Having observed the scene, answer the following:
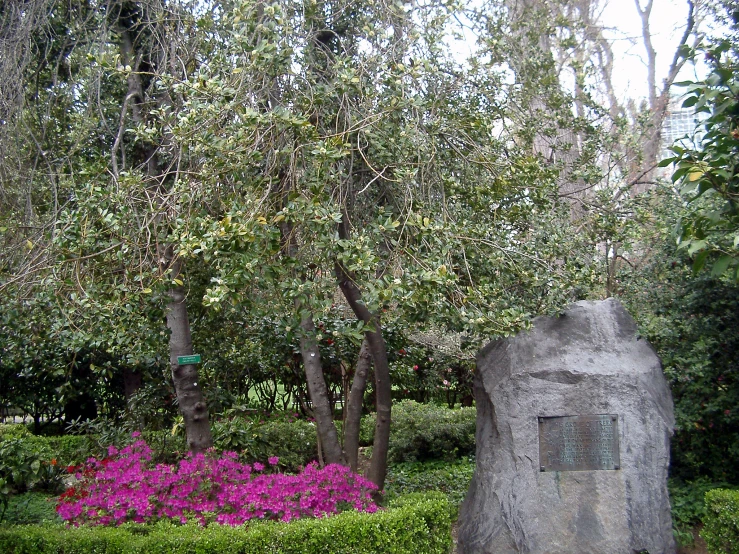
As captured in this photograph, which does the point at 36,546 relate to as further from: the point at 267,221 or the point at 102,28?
the point at 102,28

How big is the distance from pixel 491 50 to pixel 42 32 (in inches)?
171

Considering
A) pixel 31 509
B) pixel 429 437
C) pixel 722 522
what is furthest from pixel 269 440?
pixel 722 522

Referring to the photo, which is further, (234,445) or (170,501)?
(234,445)

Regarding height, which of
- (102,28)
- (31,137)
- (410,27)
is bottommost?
(31,137)

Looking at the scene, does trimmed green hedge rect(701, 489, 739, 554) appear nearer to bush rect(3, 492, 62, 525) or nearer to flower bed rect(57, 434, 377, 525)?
flower bed rect(57, 434, 377, 525)

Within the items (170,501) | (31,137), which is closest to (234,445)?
(170,501)

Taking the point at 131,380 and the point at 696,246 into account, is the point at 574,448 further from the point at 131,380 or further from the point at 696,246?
the point at 131,380

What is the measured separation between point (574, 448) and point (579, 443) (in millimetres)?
54

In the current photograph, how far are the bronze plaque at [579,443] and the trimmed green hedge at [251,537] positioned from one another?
1115 millimetres

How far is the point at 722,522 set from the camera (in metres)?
5.09

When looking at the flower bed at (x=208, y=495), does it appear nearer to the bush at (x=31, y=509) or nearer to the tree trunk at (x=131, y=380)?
the bush at (x=31, y=509)

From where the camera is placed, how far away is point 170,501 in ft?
16.3

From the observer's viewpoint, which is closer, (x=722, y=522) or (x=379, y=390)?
(x=722, y=522)

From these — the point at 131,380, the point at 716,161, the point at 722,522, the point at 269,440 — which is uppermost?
the point at 716,161
